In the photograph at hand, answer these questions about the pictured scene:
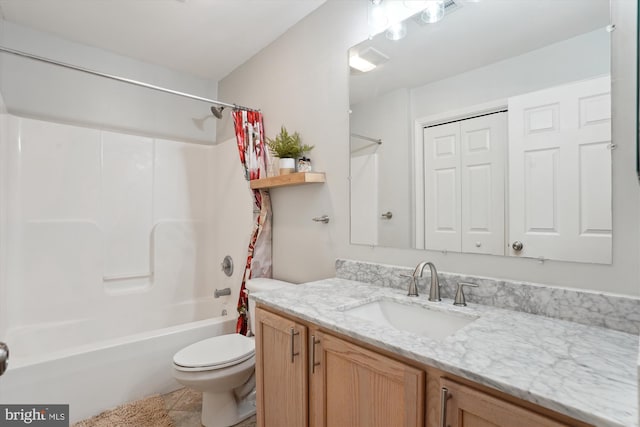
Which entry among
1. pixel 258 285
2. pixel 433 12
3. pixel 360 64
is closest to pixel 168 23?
pixel 360 64

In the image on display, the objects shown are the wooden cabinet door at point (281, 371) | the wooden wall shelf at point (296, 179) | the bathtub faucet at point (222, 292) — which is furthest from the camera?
the bathtub faucet at point (222, 292)

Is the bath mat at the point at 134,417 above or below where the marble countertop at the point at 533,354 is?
below

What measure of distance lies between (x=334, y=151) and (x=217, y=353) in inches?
51.8

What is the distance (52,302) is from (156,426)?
1260mm

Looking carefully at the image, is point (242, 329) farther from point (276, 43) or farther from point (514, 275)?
point (276, 43)

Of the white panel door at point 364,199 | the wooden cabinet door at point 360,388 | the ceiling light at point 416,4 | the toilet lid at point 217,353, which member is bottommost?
the toilet lid at point 217,353

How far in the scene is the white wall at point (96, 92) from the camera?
2223mm

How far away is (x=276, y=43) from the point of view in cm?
235

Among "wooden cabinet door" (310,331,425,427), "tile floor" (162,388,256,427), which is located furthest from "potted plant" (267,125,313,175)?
"tile floor" (162,388,256,427)

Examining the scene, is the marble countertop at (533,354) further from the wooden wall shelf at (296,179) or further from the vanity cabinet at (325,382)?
the wooden wall shelf at (296,179)

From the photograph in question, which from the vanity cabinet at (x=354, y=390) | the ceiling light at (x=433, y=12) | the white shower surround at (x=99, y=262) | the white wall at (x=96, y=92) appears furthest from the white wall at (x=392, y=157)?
the white wall at (x=96, y=92)

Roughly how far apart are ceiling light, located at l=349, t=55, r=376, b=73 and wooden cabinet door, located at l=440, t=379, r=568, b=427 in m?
1.48

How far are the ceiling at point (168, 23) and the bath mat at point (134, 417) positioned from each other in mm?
2439

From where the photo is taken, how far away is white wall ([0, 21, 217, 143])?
222 cm
